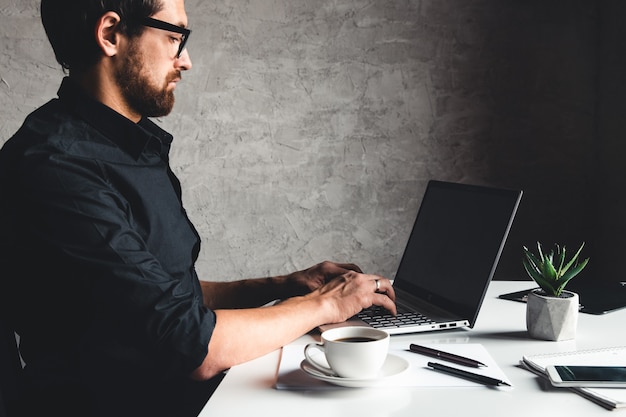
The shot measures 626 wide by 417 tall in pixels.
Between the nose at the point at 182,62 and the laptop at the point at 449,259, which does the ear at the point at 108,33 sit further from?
the laptop at the point at 449,259

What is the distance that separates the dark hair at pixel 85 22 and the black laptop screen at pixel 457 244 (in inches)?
29.9

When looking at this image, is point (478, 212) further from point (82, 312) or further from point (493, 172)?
point (493, 172)

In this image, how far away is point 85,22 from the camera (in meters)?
1.31

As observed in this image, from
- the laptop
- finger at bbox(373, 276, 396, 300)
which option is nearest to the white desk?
the laptop

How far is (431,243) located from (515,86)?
171cm

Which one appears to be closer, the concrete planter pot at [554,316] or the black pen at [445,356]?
the black pen at [445,356]

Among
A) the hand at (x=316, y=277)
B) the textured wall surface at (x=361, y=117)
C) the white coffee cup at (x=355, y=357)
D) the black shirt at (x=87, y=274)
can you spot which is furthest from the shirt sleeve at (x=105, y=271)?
the textured wall surface at (x=361, y=117)

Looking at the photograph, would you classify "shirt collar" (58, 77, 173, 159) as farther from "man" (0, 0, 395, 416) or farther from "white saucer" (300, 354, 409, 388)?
"white saucer" (300, 354, 409, 388)

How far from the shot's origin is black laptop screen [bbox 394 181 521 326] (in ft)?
4.42

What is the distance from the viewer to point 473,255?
1404mm

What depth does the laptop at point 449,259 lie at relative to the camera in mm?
1338

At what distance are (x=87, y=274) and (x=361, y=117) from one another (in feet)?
6.93

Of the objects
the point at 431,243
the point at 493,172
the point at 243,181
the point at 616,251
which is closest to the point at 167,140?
the point at 431,243

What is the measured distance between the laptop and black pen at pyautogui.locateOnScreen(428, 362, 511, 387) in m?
0.22
